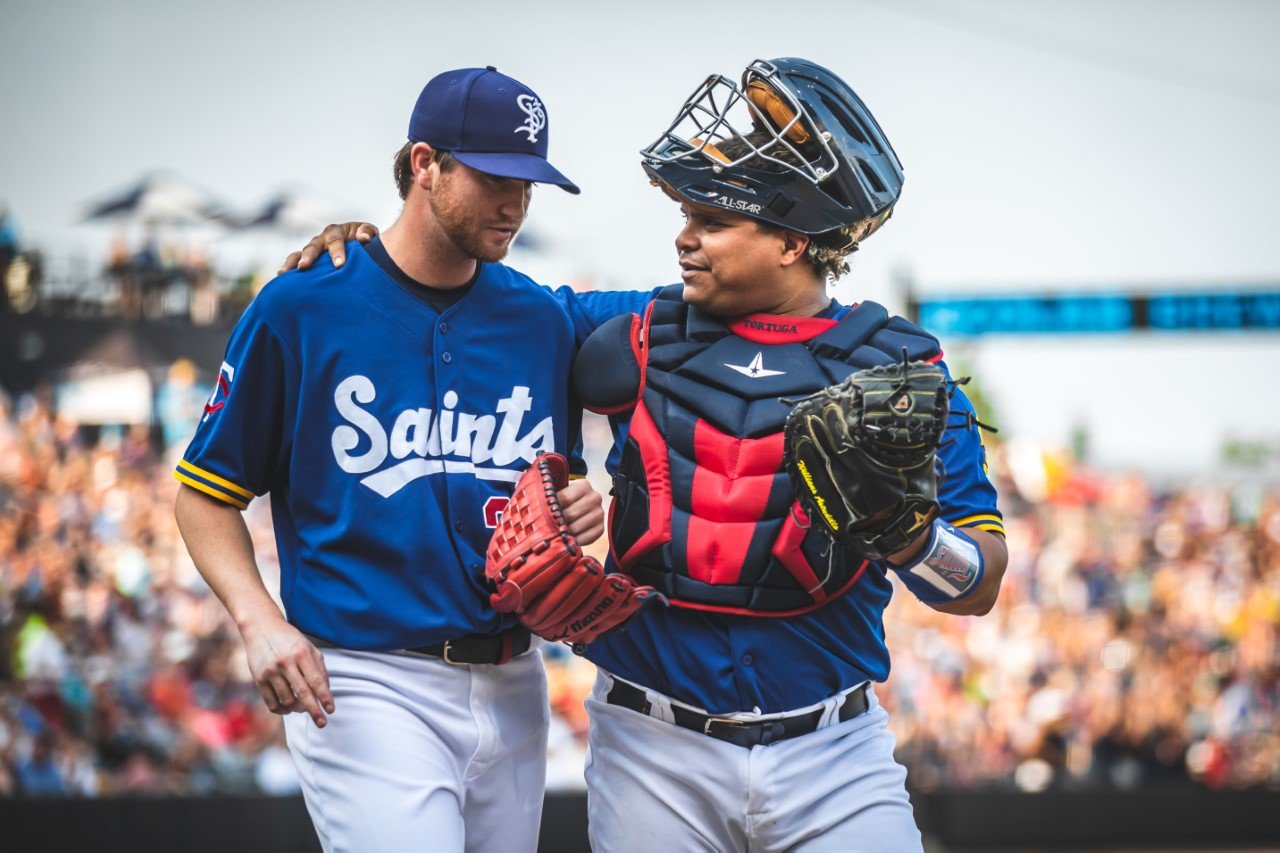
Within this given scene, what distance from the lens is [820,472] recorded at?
2.10 m

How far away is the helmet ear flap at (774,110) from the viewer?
2.52 meters

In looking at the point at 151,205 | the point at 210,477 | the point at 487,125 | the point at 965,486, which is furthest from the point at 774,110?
the point at 151,205

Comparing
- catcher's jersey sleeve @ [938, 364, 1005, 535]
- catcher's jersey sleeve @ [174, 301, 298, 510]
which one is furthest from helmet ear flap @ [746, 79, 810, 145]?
catcher's jersey sleeve @ [174, 301, 298, 510]

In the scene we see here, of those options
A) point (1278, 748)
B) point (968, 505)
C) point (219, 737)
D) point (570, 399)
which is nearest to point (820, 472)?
point (968, 505)

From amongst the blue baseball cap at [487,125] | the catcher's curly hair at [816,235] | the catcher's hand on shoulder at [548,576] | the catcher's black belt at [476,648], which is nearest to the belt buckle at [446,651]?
the catcher's black belt at [476,648]

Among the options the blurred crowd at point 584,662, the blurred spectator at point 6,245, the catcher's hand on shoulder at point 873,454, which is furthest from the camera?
the blurred spectator at point 6,245

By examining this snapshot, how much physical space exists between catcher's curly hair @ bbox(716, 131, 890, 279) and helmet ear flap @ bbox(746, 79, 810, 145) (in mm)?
34

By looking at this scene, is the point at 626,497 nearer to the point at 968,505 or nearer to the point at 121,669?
the point at 968,505

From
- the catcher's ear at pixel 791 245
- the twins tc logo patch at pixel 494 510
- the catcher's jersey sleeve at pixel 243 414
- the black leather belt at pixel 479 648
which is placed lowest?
the black leather belt at pixel 479 648

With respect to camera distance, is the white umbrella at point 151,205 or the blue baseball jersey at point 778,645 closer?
the blue baseball jersey at point 778,645

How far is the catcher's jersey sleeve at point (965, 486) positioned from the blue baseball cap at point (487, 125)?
86 centimetres

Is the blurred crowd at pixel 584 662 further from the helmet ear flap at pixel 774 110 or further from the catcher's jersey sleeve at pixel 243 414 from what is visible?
the helmet ear flap at pixel 774 110

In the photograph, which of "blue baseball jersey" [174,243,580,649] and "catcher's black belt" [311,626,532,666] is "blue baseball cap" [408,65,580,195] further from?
"catcher's black belt" [311,626,532,666]

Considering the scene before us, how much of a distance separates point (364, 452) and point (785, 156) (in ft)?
3.16
